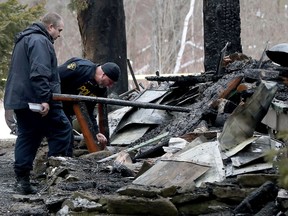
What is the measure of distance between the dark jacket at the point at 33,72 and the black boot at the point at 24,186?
75cm

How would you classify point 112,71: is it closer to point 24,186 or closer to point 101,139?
point 101,139

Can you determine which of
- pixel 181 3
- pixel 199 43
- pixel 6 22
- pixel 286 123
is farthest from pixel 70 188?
pixel 199 43

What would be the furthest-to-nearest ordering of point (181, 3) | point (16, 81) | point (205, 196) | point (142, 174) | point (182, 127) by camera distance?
point (181, 3)
point (182, 127)
point (16, 81)
point (142, 174)
point (205, 196)

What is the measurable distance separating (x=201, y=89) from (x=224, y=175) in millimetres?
3925

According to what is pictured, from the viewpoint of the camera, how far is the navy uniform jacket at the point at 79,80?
9.02 metres

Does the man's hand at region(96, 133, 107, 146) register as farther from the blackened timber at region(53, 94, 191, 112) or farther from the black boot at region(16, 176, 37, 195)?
the black boot at region(16, 176, 37, 195)

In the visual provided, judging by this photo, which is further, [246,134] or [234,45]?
[234,45]

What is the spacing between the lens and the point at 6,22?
46.8 ft

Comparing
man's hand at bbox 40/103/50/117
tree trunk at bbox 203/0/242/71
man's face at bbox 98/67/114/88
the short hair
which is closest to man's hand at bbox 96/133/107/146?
man's face at bbox 98/67/114/88

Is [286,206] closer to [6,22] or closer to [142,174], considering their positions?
Result: [142,174]

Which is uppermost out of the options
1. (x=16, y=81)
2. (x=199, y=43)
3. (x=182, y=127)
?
(x=16, y=81)

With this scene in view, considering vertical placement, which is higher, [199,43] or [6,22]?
[6,22]

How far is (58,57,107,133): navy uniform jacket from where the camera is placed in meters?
9.02

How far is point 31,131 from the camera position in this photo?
8.23m
